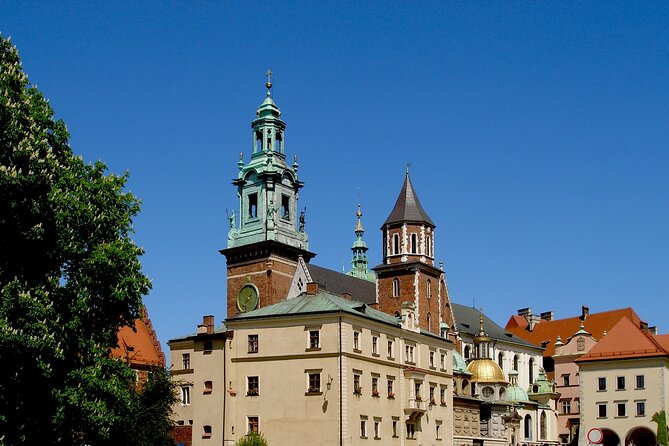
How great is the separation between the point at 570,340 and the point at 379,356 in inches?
2108

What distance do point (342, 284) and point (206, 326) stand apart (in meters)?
29.3

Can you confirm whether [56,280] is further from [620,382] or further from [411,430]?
[620,382]

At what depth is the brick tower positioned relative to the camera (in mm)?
93688

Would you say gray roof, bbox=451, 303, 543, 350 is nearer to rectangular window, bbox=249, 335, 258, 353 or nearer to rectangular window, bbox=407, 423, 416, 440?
rectangular window, bbox=407, 423, 416, 440

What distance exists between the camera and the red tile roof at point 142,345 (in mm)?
85875

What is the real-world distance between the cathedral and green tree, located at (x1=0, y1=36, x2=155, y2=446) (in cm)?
2204

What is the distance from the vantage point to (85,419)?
129 feet

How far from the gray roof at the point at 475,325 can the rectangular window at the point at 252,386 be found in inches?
1915

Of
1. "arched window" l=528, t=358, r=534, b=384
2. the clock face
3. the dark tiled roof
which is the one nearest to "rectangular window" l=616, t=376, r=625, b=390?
the dark tiled roof

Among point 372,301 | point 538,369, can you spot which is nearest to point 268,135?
point 372,301

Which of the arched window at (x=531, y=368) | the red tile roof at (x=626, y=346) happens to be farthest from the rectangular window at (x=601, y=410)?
the arched window at (x=531, y=368)

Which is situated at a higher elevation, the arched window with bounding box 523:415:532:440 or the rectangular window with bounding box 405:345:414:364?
the rectangular window with bounding box 405:345:414:364

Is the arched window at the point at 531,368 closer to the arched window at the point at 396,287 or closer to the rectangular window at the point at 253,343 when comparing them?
the arched window at the point at 396,287

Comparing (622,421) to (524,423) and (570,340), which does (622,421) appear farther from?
(570,340)
